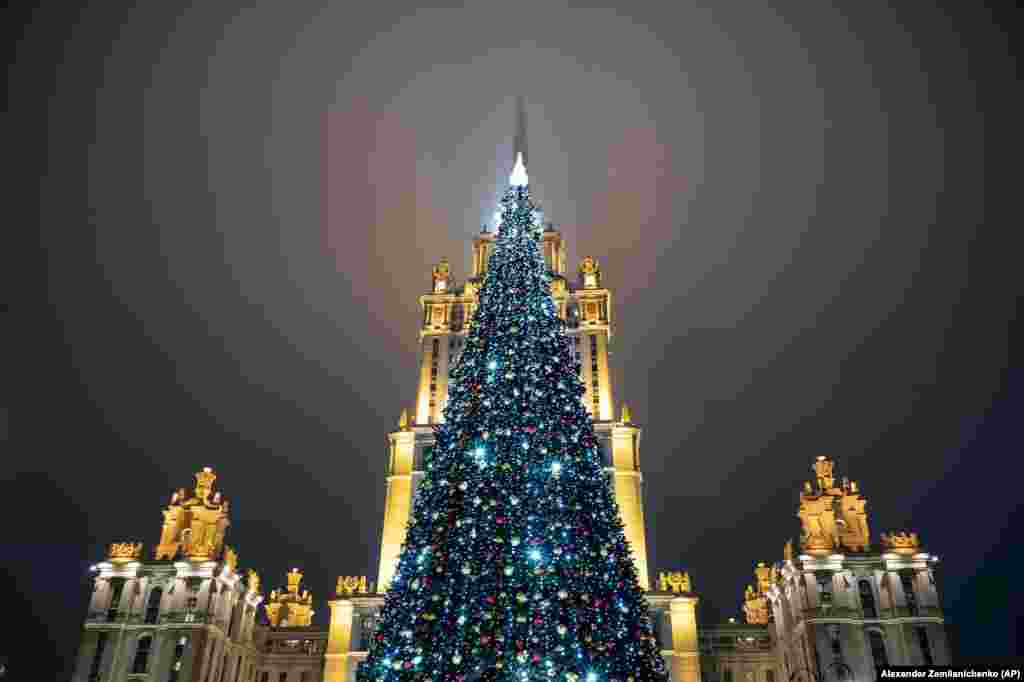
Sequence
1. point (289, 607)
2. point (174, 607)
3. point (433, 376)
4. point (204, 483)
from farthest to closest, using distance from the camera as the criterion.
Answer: point (289, 607) → point (433, 376) → point (204, 483) → point (174, 607)

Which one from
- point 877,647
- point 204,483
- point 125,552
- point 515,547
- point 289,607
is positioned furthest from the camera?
Answer: point 289,607

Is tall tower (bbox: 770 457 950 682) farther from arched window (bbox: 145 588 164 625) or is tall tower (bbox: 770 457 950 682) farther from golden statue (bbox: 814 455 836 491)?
arched window (bbox: 145 588 164 625)

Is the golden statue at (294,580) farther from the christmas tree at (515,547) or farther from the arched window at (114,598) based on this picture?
the christmas tree at (515,547)

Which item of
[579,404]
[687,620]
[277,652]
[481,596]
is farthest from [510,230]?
[277,652]

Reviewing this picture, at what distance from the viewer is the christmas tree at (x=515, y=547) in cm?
1678

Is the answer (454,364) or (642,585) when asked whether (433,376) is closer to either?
(454,364)

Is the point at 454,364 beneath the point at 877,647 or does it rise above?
above

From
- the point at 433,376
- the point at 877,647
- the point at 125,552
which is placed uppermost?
the point at 433,376

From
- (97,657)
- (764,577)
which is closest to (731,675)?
(764,577)

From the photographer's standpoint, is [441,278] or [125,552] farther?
[441,278]

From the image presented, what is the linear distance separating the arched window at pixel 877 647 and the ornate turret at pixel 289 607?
48.4m

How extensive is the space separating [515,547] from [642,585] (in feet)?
110

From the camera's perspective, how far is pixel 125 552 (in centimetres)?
4966

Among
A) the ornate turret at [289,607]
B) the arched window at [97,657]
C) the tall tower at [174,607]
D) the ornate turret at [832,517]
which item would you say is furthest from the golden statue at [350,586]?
the ornate turret at [832,517]
